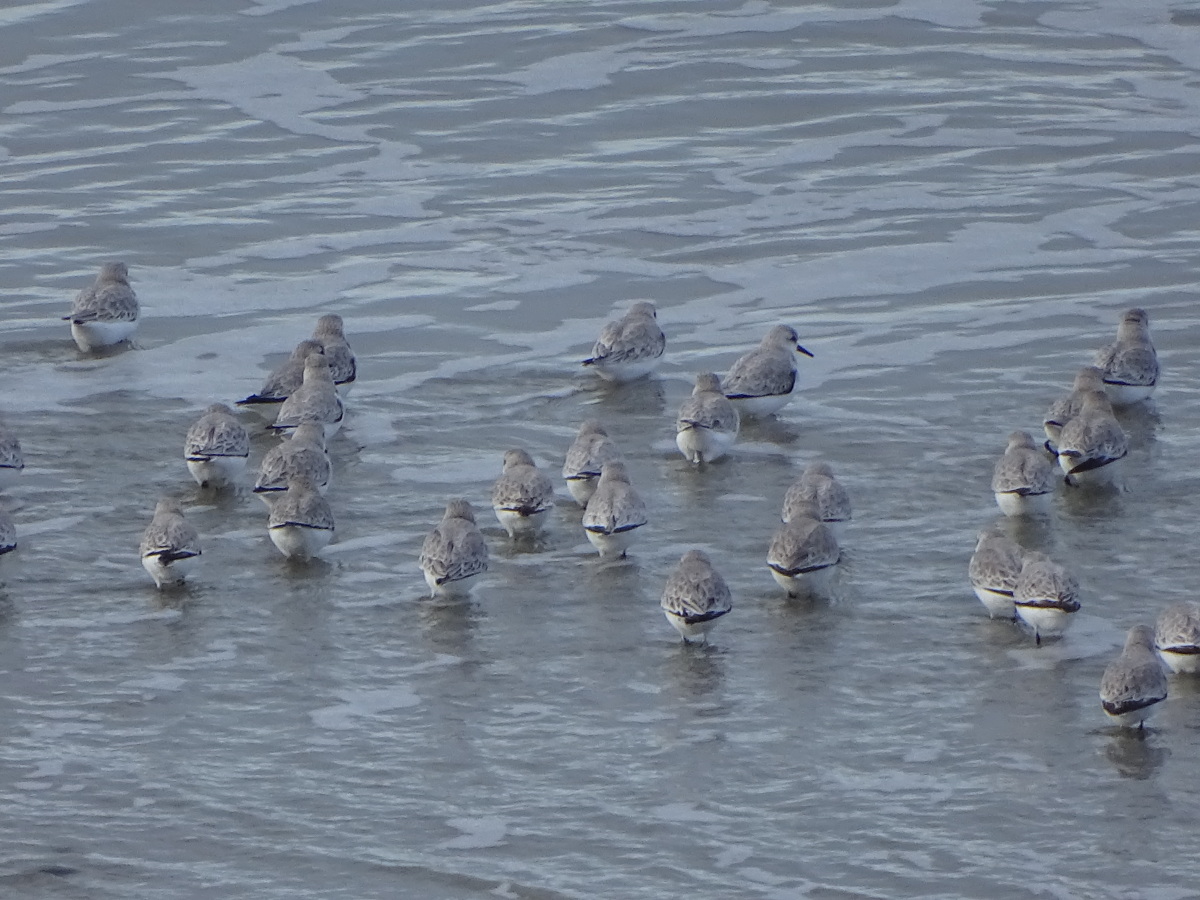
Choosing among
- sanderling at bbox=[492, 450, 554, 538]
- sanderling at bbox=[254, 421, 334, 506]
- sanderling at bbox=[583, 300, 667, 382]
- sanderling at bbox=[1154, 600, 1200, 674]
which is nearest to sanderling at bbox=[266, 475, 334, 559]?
sanderling at bbox=[254, 421, 334, 506]

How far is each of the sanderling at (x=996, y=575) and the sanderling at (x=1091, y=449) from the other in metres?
2.24

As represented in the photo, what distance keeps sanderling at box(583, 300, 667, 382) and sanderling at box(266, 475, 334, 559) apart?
13.7 ft

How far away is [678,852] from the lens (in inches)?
414

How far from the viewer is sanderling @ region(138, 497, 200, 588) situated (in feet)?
45.2

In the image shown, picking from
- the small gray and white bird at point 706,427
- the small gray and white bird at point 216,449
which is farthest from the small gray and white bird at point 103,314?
the small gray and white bird at point 706,427

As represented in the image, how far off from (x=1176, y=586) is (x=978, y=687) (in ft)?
6.92

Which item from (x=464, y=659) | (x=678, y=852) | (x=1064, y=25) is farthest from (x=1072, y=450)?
(x=1064, y=25)

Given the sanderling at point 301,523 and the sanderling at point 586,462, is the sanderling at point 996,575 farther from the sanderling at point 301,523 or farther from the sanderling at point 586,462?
the sanderling at point 301,523

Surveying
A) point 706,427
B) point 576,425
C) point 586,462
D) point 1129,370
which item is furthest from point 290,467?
point 1129,370

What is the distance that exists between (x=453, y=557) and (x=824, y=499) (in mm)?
2720

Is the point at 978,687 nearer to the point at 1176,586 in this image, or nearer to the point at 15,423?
the point at 1176,586

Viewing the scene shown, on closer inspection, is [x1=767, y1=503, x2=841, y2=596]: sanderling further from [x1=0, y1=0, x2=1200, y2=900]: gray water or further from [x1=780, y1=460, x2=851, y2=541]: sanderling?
[x1=780, y1=460, x2=851, y2=541]: sanderling

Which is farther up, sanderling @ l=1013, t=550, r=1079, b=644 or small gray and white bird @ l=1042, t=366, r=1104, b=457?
small gray and white bird @ l=1042, t=366, r=1104, b=457

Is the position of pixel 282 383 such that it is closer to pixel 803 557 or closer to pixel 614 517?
pixel 614 517
